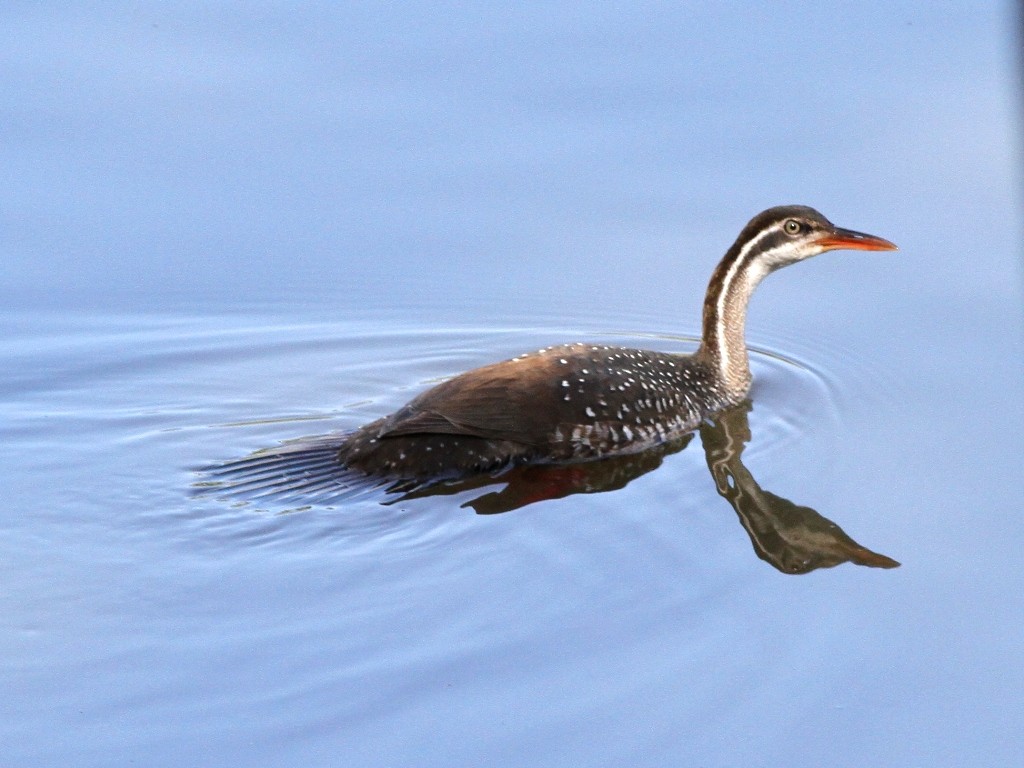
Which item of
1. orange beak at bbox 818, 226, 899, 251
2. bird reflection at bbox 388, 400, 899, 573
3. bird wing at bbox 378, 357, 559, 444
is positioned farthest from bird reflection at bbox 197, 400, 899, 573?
orange beak at bbox 818, 226, 899, 251

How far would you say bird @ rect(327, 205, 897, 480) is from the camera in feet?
27.1

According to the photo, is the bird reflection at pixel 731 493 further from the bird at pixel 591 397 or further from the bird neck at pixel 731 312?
the bird neck at pixel 731 312

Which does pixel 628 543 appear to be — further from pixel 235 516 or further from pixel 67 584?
pixel 67 584

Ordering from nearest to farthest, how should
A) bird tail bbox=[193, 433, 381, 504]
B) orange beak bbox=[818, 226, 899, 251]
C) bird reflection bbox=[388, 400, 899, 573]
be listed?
bird reflection bbox=[388, 400, 899, 573] → bird tail bbox=[193, 433, 381, 504] → orange beak bbox=[818, 226, 899, 251]

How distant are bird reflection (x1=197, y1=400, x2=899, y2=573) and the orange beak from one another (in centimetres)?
144

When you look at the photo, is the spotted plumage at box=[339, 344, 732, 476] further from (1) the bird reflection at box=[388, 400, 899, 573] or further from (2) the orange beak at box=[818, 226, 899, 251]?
(2) the orange beak at box=[818, 226, 899, 251]

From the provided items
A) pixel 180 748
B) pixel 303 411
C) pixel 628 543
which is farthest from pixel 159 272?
pixel 180 748

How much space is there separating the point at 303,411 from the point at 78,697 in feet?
10.5

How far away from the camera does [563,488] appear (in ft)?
27.1

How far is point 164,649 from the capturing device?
21.1 ft

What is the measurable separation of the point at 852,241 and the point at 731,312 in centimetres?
82

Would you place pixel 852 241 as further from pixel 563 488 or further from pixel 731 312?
pixel 563 488

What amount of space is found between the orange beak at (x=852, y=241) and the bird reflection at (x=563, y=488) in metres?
1.44

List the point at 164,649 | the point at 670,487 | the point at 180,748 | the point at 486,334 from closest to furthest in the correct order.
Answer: the point at 180,748 < the point at 164,649 < the point at 670,487 < the point at 486,334
